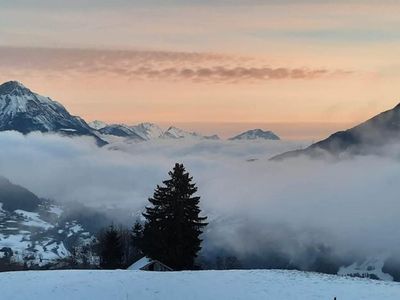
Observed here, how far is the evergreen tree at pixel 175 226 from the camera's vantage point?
192ft

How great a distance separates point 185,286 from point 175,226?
23.3 metres

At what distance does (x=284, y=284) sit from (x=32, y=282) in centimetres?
1496

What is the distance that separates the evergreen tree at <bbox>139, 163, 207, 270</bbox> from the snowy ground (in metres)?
19.1

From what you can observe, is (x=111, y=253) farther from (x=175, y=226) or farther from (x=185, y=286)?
(x=185, y=286)

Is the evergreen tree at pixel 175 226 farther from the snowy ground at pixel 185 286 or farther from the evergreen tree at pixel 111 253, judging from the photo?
the snowy ground at pixel 185 286

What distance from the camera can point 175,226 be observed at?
58.7m

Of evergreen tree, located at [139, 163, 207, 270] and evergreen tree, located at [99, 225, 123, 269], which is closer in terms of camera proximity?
evergreen tree, located at [139, 163, 207, 270]

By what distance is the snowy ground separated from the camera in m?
33.2

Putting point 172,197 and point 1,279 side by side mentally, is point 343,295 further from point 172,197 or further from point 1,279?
point 172,197

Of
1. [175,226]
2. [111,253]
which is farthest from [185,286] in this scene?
[111,253]

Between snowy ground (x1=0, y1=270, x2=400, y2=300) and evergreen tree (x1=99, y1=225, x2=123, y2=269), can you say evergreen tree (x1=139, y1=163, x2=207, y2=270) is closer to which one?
evergreen tree (x1=99, y1=225, x2=123, y2=269)

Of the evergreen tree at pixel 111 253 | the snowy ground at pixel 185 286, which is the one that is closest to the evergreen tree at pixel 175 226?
the evergreen tree at pixel 111 253

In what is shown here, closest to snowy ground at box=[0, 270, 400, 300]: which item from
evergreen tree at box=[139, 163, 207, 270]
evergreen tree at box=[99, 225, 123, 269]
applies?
evergreen tree at box=[139, 163, 207, 270]

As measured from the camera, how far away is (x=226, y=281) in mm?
37250
